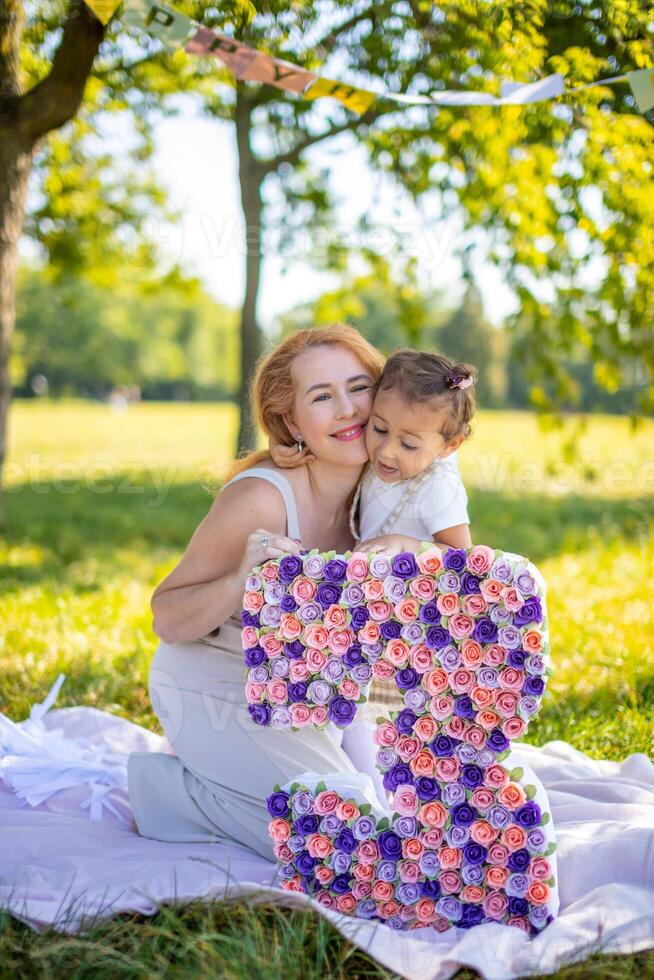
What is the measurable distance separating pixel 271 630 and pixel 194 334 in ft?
197

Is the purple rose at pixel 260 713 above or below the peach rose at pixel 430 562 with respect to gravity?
below

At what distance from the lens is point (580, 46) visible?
4.09m

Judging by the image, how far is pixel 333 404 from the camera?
260cm

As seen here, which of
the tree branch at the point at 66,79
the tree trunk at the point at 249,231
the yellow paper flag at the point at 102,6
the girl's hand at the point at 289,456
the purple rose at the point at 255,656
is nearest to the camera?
the purple rose at the point at 255,656

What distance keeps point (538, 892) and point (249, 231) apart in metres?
6.20

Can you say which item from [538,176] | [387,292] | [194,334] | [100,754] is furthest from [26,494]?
[194,334]

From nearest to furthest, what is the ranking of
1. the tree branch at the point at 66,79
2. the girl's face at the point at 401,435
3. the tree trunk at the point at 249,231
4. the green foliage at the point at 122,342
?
the girl's face at the point at 401,435 < the tree branch at the point at 66,79 < the tree trunk at the point at 249,231 < the green foliage at the point at 122,342

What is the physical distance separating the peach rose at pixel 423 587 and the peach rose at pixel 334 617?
172mm

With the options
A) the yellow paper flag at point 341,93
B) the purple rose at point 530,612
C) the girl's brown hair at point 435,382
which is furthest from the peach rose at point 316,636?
the yellow paper flag at point 341,93

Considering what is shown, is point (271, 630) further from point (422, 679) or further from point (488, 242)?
point (488, 242)

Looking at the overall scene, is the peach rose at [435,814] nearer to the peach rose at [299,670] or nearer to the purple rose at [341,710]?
the purple rose at [341,710]

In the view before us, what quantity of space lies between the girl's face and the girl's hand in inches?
7.8

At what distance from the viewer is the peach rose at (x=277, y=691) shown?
2.21 meters

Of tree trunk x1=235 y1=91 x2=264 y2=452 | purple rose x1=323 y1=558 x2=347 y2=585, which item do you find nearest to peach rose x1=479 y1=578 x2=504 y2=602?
purple rose x1=323 y1=558 x2=347 y2=585
